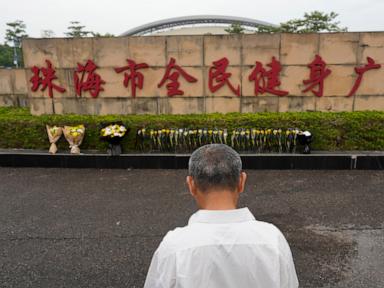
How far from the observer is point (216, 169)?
4.38 feet

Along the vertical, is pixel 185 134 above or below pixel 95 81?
below

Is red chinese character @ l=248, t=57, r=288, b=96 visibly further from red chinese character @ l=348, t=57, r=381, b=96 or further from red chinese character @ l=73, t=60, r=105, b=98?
red chinese character @ l=73, t=60, r=105, b=98

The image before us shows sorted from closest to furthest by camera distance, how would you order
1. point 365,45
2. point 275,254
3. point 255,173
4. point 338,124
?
point 275,254 → point 255,173 → point 338,124 → point 365,45

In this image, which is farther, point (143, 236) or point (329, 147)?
point (329, 147)

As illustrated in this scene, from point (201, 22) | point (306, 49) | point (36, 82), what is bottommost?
point (36, 82)

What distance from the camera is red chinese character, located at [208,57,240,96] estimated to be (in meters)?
7.83

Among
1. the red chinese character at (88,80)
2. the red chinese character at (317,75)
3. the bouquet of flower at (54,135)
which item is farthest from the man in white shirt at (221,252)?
the red chinese character at (88,80)

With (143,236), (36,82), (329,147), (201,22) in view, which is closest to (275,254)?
(143,236)

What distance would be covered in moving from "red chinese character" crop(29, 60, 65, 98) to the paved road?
2.33 m

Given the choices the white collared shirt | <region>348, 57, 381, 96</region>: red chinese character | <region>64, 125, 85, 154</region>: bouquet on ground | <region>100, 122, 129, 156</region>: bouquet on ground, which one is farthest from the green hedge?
the white collared shirt

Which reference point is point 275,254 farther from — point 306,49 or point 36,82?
point 36,82

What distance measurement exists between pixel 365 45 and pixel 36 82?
7.77 metres

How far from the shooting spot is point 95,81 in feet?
26.4

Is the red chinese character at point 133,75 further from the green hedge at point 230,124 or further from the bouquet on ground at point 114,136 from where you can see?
the bouquet on ground at point 114,136
